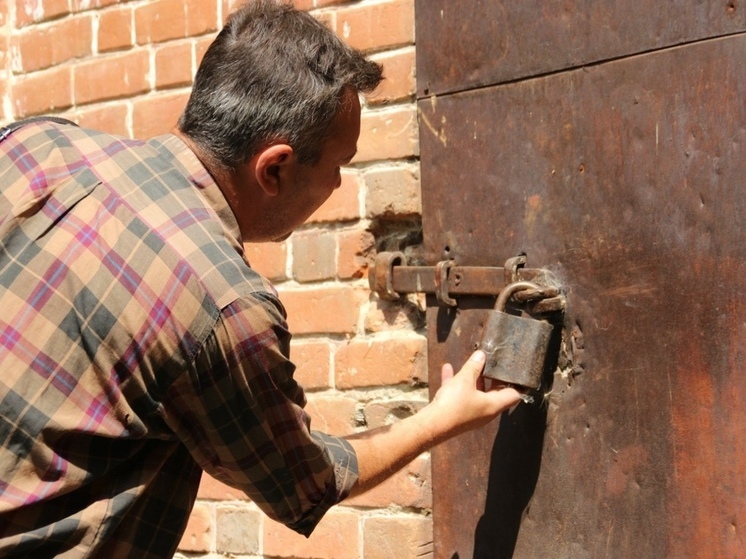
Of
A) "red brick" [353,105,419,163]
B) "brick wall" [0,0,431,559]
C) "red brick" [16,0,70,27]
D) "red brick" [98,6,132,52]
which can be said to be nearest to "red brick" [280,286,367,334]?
"brick wall" [0,0,431,559]

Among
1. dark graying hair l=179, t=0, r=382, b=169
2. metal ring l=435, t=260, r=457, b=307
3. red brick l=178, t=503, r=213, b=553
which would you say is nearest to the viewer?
dark graying hair l=179, t=0, r=382, b=169

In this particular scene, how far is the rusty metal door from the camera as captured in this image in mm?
1780

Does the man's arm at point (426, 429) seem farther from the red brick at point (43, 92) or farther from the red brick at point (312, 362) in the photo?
the red brick at point (43, 92)

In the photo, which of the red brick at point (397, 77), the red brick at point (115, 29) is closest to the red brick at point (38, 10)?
the red brick at point (115, 29)

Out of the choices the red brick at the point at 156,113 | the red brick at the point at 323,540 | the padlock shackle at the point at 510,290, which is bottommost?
the red brick at the point at 323,540

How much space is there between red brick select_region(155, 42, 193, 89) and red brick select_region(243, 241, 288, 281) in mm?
440

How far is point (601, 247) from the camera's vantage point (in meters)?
1.92

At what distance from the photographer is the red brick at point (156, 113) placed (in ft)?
8.23

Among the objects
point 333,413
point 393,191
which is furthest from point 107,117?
point 333,413

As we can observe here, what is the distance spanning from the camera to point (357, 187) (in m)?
2.29

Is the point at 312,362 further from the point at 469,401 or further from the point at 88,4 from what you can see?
the point at 88,4

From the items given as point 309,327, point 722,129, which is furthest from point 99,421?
point 722,129

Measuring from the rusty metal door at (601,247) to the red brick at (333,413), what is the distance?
22cm

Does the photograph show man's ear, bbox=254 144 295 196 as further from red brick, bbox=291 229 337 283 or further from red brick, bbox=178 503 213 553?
red brick, bbox=178 503 213 553
